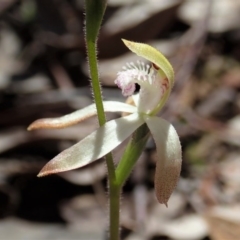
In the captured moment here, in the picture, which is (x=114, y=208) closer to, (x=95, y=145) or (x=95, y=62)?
(x=95, y=145)

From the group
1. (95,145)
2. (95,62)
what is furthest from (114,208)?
(95,62)

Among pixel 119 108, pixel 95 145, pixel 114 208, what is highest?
pixel 119 108

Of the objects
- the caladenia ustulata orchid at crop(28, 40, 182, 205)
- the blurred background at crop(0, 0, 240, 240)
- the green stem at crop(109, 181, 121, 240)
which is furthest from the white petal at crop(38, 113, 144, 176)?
the blurred background at crop(0, 0, 240, 240)

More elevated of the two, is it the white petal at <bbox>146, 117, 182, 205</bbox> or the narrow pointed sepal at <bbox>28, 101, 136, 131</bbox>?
the narrow pointed sepal at <bbox>28, 101, 136, 131</bbox>

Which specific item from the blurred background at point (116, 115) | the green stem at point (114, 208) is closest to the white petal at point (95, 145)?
the green stem at point (114, 208)

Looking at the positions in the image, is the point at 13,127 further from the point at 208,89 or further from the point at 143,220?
the point at 208,89

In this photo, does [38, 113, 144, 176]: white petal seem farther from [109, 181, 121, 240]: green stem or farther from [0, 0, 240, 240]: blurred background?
[0, 0, 240, 240]: blurred background
